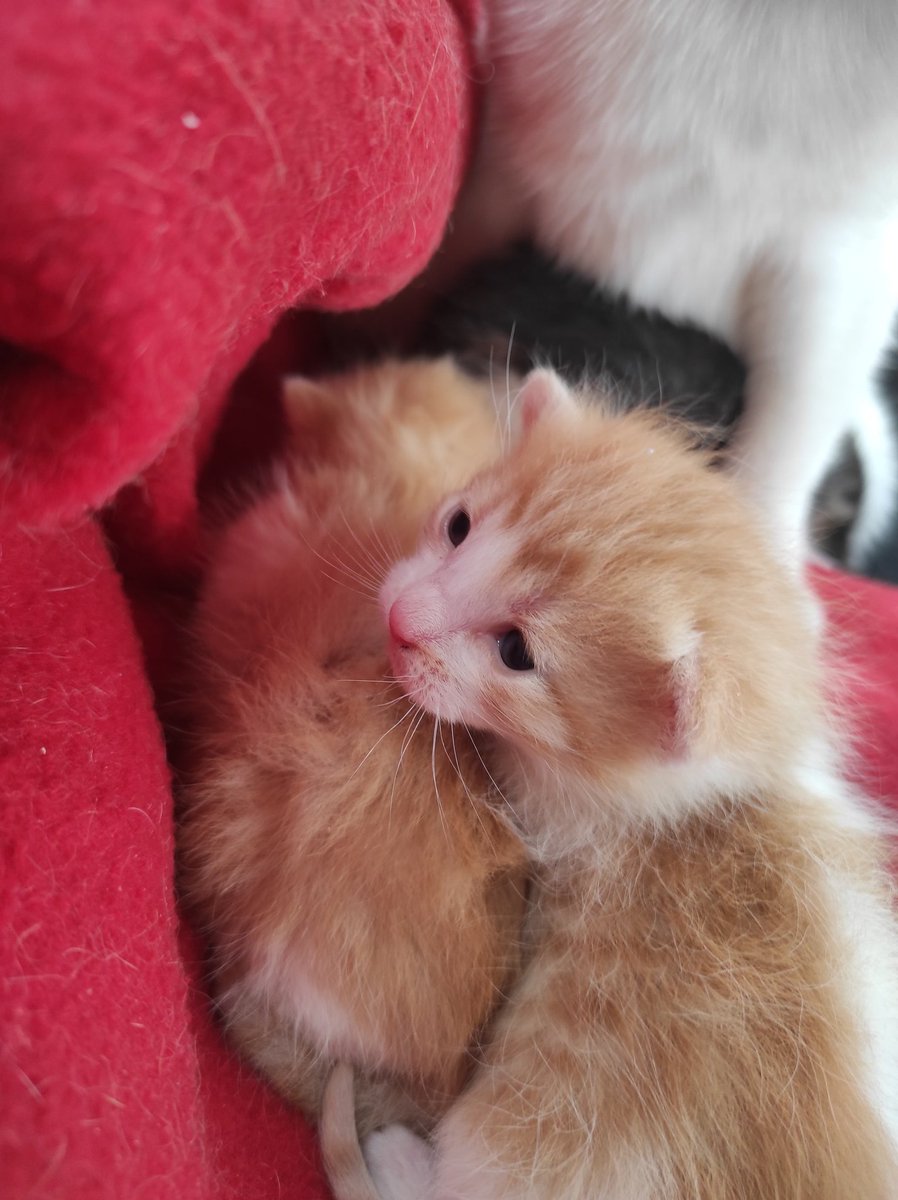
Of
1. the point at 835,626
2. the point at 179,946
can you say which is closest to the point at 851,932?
the point at 835,626

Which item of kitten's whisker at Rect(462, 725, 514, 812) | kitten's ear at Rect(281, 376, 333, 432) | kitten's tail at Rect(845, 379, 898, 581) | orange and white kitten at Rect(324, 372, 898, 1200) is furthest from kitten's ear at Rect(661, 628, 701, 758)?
kitten's tail at Rect(845, 379, 898, 581)

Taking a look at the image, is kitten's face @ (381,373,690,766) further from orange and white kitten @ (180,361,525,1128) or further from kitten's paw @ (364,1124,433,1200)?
kitten's paw @ (364,1124,433,1200)

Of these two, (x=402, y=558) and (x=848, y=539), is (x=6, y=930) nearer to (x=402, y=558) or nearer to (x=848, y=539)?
(x=402, y=558)

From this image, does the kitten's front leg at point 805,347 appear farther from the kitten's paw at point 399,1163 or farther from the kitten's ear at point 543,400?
the kitten's paw at point 399,1163

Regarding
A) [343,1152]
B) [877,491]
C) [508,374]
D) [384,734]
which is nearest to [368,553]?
[384,734]

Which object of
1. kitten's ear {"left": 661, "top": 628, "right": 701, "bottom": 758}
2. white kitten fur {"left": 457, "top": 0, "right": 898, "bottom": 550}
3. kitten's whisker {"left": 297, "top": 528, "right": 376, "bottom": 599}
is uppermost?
white kitten fur {"left": 457, "top": 0, "right": 898, "bottom": 550}

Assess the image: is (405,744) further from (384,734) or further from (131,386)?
(131,386)

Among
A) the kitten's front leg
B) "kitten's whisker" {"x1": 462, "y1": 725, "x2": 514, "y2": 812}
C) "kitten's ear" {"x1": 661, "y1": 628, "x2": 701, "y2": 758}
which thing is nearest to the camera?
"kitten's ear" {"x1": 661, "y1": 628, "x2": 701, "y2": 758}
